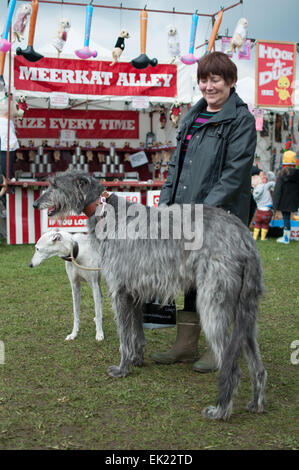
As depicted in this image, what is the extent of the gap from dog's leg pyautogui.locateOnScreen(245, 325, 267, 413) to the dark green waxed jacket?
3.10ft

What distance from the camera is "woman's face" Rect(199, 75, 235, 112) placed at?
3070mm

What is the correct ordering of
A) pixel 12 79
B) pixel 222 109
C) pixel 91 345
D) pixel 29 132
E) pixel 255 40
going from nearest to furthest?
1. pixel 222 109
2. pixel 91 345
3. pixel 12 79
4. pixel 255 40
5. pixel 29 132

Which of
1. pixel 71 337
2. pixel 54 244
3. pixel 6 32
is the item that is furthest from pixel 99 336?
pixel 6 32

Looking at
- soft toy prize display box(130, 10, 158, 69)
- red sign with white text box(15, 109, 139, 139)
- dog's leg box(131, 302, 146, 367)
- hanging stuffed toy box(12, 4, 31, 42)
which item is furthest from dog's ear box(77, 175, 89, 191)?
red sign with white text box(15, 109, 139, 139)

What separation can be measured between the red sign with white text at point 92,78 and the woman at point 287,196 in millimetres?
3239

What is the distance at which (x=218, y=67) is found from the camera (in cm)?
302

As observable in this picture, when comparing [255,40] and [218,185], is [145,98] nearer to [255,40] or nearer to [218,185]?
[255,40]

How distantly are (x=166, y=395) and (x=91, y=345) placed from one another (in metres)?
1.13

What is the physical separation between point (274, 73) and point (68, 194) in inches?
383

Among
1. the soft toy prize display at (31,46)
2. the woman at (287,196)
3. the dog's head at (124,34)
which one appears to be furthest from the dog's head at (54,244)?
the woman at (287,196)

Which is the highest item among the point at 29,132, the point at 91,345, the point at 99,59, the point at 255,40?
the point at 255,40

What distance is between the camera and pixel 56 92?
9.68 m

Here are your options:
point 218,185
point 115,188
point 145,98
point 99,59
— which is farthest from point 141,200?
point 218,185

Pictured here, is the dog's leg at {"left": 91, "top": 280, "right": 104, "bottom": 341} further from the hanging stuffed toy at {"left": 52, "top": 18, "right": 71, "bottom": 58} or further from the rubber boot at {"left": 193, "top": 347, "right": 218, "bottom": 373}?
the hanging stuffed toy at {"left": 52, "top": 18, "right": 71, "bottom": 58}
